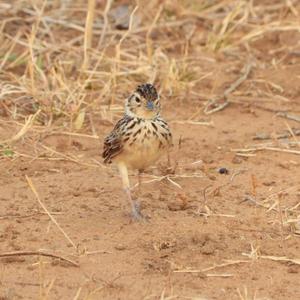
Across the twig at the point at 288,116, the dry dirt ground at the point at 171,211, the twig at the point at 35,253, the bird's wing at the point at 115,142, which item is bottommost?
the twig at the point at 288,116

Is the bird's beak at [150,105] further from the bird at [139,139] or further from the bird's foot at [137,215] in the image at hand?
the bird's foot at [137,215]

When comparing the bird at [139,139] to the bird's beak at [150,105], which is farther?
the bird's beak at [150,105]

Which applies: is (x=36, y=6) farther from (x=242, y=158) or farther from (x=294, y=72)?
(x=242, y=158)

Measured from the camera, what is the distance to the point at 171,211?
6.74 metres

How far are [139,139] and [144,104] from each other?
1.18 ft

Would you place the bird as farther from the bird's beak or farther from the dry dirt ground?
the dry dirt ground

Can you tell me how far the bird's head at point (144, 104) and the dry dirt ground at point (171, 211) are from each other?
60 cm

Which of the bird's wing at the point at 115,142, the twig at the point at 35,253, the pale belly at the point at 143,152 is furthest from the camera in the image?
the bird's wing at the point at 115,142

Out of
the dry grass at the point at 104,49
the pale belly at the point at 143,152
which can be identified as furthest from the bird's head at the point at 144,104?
the dry grass at the point at 104,49

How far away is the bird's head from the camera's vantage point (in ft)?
22.0

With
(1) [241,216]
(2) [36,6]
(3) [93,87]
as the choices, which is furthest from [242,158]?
(2) [36,6]

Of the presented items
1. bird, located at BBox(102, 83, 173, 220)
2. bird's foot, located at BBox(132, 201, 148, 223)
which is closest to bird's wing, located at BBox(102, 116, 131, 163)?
bird, located at BBox(102, 83, 173, 220)

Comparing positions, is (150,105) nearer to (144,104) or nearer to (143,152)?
(144,104)

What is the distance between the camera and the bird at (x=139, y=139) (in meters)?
6.46
